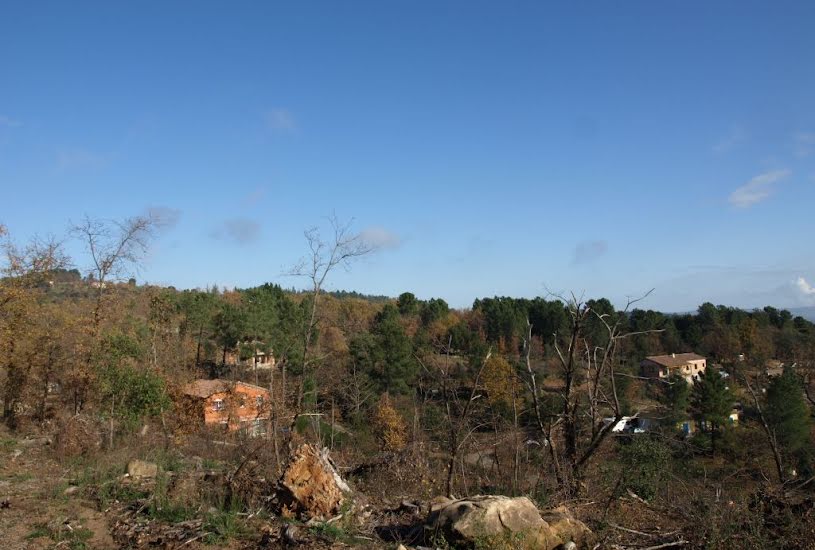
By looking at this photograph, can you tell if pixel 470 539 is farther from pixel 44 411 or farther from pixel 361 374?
pixel 361 374

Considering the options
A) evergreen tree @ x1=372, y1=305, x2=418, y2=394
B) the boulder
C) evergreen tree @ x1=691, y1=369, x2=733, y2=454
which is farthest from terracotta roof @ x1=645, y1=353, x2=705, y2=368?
the boulder

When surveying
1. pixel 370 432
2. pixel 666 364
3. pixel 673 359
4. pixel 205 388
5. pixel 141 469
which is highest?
pixel 673 359

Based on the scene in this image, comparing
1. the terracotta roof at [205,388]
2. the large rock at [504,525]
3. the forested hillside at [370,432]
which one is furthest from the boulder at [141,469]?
the terracotta roof at [205,388]


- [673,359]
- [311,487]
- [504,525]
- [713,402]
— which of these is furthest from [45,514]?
[673,359]

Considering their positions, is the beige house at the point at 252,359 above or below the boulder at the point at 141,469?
above

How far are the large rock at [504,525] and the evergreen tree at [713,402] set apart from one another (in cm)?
2394

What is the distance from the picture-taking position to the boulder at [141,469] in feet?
27.1

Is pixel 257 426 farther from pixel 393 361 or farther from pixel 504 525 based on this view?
pixel 393 361

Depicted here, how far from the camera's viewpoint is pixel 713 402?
2627cm

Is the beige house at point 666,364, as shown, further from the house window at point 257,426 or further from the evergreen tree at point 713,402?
the house window at point 257,426

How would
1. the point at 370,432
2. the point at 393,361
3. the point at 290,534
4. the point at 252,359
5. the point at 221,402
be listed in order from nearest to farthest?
1. the point at 290,534
2. the point at 221,402
3. the point at 370,432
4. the point at 393,361
5. the point at 252,359

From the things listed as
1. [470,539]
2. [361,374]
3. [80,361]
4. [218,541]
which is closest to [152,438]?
[80,361]

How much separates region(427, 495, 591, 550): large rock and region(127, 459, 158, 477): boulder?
4739 millimetres

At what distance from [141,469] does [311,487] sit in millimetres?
3220
